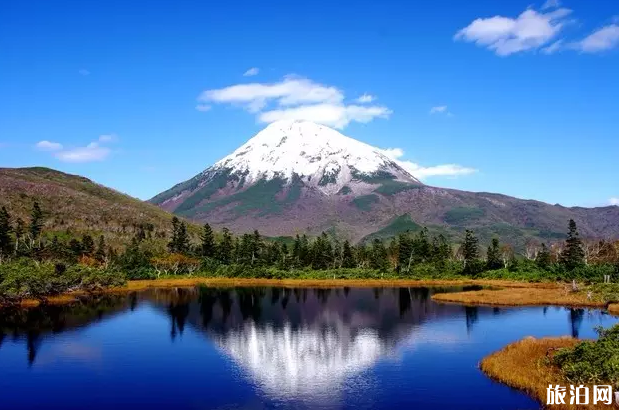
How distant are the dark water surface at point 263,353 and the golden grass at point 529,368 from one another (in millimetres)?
1187

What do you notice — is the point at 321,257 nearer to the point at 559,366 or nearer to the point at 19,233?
the point at 19,233

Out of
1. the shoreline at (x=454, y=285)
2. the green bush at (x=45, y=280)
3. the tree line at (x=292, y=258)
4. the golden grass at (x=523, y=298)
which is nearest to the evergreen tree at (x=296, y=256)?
the tree line at (x=292, y=258)

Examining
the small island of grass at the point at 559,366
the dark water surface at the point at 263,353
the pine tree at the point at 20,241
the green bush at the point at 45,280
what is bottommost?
the dark water surface at the point at 263,353

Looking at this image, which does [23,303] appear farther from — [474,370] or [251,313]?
[474,370]

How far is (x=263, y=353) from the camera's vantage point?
61.2m

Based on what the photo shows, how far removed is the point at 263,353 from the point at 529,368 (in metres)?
27.8

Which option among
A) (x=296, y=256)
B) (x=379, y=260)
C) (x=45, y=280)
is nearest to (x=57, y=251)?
(x=45, y=280)

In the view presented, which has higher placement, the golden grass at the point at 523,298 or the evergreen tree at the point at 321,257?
the evergreen tree at the point at 321,257

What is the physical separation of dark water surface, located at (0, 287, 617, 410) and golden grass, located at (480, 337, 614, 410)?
1.19 meters

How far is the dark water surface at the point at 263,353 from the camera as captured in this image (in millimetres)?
44656

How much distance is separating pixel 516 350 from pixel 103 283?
95.2 m

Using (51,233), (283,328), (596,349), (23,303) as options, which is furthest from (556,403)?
(51,233)

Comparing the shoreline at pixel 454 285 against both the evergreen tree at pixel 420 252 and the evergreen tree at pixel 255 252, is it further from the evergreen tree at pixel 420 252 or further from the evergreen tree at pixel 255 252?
the evergreen tree at pixel 420 252

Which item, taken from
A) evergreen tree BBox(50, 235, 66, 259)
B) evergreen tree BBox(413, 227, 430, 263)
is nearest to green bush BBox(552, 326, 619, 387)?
evergreen tree BBox(50, 235, 66, 259)
